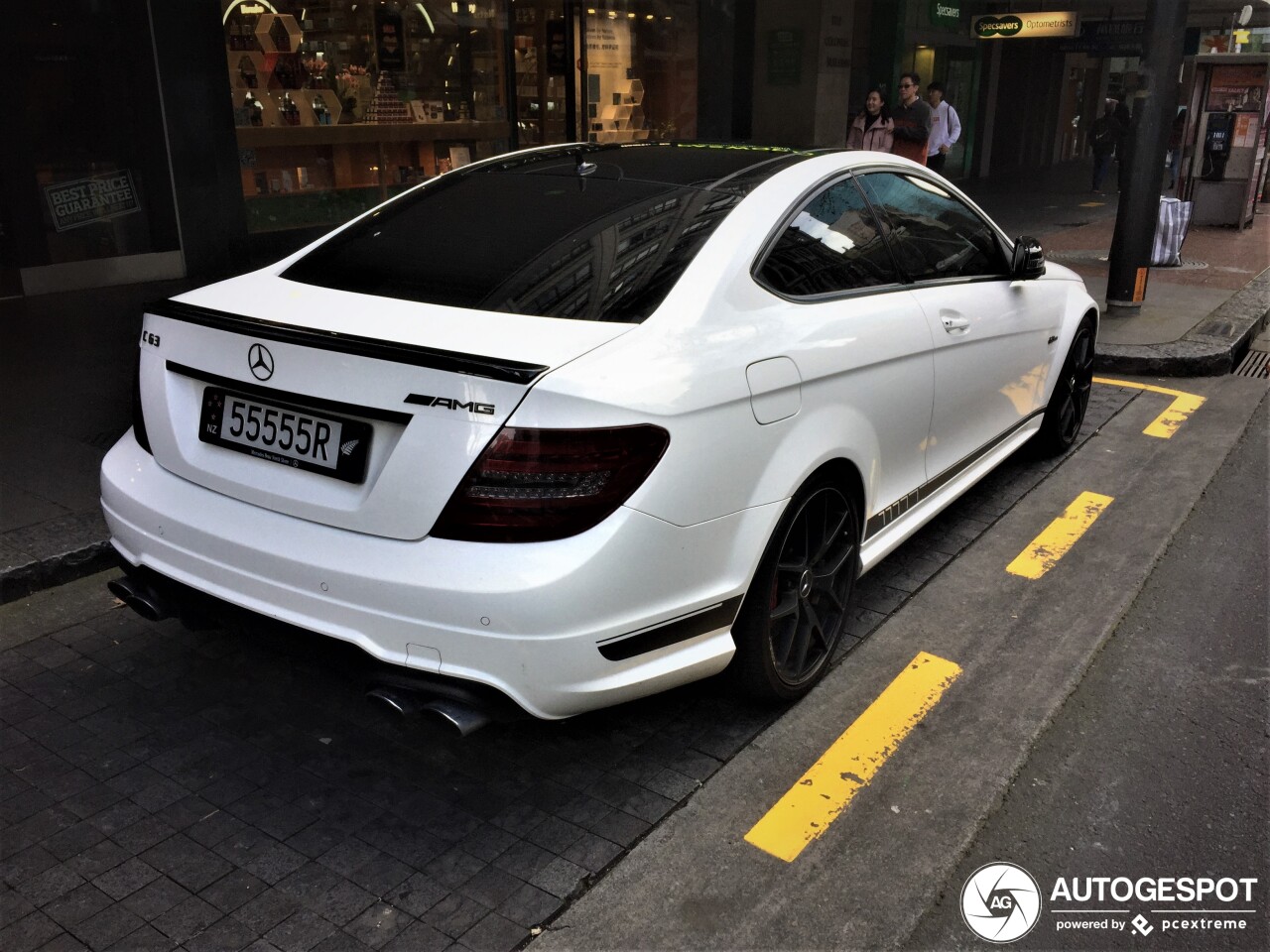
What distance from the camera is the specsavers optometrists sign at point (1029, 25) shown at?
1827 centimetres

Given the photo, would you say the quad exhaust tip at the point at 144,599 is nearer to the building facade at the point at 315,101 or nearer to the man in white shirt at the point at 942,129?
the building facade at the point at 315,101

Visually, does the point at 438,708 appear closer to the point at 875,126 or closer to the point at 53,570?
the point at 53,570

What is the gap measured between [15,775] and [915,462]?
9.90ft

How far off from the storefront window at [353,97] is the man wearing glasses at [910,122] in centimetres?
445

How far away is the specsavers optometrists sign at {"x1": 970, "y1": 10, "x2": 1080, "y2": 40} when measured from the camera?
18.3m

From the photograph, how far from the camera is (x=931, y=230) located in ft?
13.8

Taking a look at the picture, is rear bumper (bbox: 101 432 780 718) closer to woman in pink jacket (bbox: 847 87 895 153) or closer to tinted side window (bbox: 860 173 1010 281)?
tinted side window (bbox: 860 173 1010 281)

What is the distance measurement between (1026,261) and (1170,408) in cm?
289

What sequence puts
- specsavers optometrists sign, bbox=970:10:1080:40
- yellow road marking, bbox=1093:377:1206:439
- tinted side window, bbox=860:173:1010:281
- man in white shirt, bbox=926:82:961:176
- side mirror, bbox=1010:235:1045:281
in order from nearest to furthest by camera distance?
1. tinted side window, bbox=860:173:1010:281
2. side mirror, bbox=1010:235:1045:281
3. yellow road marking, bbox=1093:377:1206:439
4. man in white shirt, bbox=926:82:961:176
5. specsavers optometrists sign, bbox=970:10:1080:40

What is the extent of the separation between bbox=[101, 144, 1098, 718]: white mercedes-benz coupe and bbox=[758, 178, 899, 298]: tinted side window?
0.01 meters

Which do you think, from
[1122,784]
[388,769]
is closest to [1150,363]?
[1122,784]

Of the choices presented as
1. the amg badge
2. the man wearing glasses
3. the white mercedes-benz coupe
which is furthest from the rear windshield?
the man wearing glasses

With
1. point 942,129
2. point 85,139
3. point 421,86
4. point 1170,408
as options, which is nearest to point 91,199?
point 85,139

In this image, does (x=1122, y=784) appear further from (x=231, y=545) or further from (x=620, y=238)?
(x=231, y=545)
